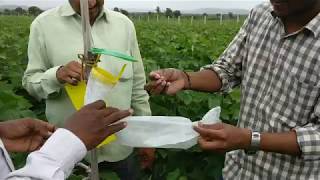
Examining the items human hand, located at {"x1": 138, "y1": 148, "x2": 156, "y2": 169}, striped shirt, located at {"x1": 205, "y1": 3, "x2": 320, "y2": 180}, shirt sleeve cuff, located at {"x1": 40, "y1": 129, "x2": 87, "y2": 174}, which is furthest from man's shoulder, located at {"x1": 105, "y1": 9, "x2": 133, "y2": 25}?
shirt sleeve cuff, located at {"x1": 40, "y1": 129, "x2": 87, "y2": 174}

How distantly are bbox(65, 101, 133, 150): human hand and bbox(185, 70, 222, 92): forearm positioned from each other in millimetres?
894

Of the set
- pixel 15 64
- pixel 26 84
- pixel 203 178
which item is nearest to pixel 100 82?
pixel 26 84

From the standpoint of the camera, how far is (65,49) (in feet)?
9.53

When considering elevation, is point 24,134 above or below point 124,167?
above

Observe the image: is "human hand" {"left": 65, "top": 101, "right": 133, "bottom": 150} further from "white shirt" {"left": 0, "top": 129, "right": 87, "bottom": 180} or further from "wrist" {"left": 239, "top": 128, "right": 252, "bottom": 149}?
"wrist" {"left": 239, "top": 128, "right": 252, "bottom": 149}

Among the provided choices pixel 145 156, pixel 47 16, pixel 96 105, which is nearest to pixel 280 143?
pixel 96 105

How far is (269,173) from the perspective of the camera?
232 centimetres

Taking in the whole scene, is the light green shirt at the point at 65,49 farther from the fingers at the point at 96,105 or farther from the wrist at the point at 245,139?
the fingers at the point at 96,105

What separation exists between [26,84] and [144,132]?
4.13 ft

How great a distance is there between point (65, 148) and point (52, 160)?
0.06m

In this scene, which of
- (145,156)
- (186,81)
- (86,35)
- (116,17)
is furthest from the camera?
(145,156)

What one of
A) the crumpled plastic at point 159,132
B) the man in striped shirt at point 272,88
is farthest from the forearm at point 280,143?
the crumpled plastic at point 159,132

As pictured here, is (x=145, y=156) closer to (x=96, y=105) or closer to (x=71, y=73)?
(x=71, y=73)

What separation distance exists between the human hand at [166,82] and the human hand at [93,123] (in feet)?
2.19
